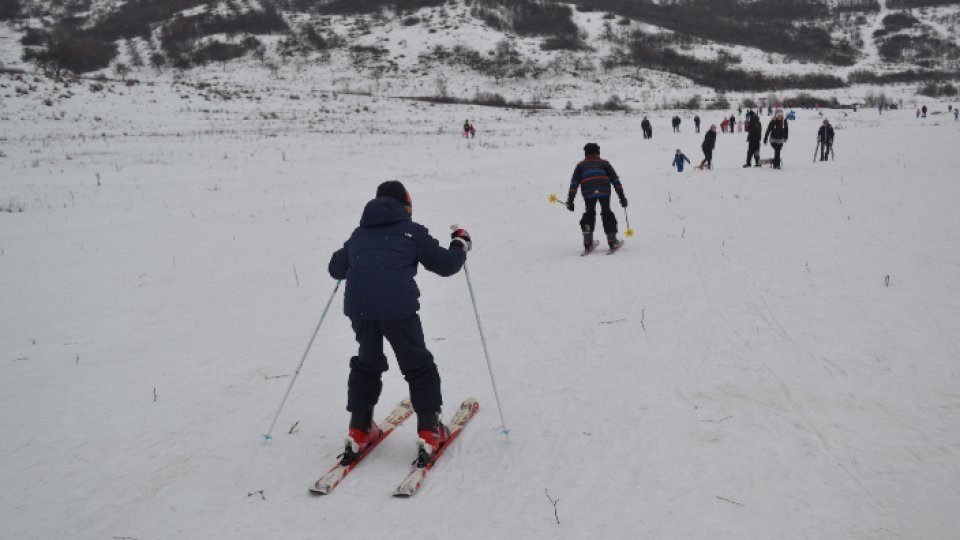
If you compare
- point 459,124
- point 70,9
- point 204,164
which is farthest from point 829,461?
point 70,9

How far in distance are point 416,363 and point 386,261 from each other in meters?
0.72

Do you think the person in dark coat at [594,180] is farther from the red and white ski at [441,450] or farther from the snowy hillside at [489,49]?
the snowy hillside at [489,49]

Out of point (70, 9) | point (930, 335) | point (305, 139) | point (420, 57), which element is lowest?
point (930, 335)

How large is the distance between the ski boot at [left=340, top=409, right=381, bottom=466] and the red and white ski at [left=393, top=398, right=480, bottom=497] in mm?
443

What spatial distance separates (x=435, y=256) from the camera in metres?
3.50

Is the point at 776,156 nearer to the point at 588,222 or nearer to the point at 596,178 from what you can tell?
the point at 588,222

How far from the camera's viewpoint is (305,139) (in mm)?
28141

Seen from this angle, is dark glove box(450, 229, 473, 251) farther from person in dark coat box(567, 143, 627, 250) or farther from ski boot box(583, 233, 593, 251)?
ski boot box(583, 233, 593, 251)

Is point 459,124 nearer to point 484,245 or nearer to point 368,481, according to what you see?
point 484,245

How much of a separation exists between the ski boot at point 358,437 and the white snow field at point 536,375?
137 millimetres

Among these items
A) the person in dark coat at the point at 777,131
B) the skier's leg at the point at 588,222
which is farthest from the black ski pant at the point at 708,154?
the skier's leg at the point at 588,222

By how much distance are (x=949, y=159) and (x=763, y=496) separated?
64.2 feet

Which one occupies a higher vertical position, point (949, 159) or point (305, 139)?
point (305, 139)

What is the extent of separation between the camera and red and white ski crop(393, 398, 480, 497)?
3201mm
